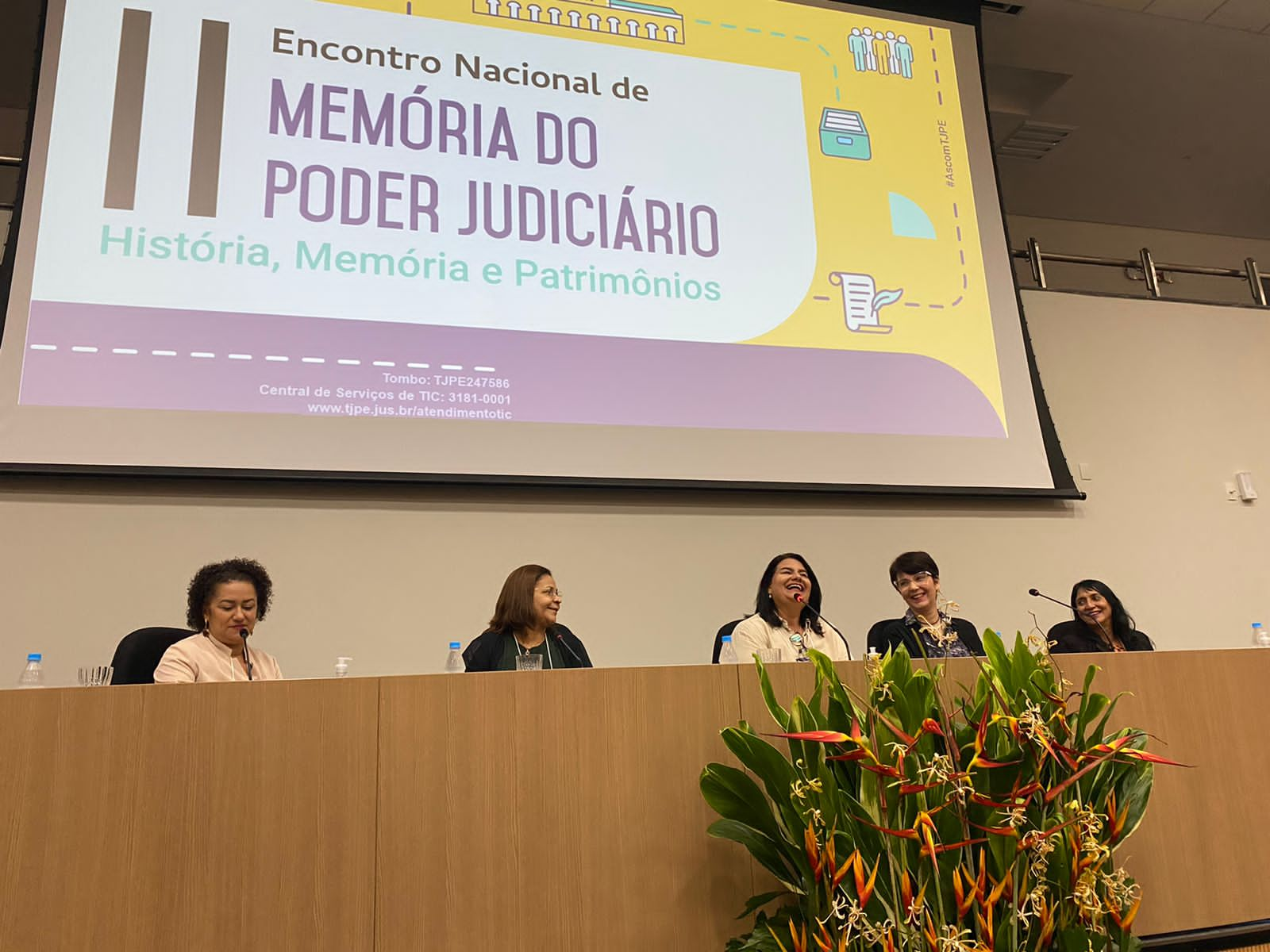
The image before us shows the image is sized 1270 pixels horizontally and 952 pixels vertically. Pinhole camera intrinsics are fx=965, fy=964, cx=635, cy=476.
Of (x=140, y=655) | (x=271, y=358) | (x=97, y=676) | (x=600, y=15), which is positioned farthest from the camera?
(x=600, y=15)

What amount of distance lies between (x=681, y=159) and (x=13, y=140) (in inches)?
118

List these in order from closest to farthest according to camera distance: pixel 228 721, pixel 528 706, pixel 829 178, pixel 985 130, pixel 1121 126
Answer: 1. pixel 228 721
2. pixel 528 706
3. pixel 829 178
4. pixel 985 130
5. pixel 1121 126

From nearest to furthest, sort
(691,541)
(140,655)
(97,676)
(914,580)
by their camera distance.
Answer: (97,676)
(140,655)
(914,580)
(691,541)

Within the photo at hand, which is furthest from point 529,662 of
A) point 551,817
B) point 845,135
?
point 845,135

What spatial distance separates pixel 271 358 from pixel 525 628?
43.8 inches

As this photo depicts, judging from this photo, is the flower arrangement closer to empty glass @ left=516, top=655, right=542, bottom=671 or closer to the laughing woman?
empty glass @ left=516, top=655, right=542, bottom=671

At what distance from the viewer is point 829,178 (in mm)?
3666

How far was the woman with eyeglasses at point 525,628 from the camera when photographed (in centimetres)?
273

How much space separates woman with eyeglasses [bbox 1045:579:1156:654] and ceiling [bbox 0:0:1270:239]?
2587 mm

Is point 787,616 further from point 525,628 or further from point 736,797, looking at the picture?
point 736,797

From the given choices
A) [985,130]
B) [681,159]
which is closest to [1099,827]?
[681,159]

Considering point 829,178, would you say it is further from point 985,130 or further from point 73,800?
point 73,800

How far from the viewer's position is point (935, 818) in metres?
1.29

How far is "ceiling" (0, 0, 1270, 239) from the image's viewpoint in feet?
14.1
